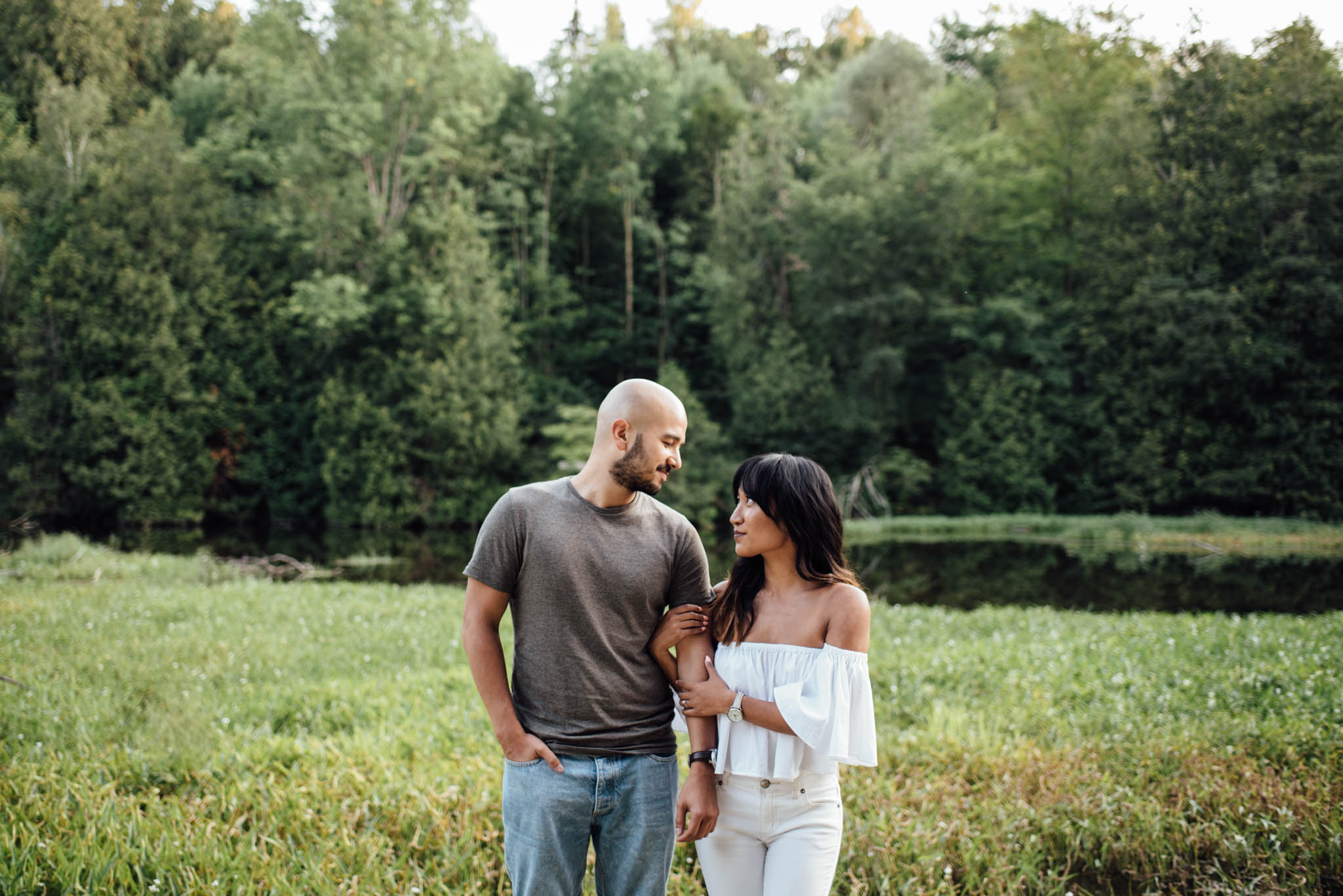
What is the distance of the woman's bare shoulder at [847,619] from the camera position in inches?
103

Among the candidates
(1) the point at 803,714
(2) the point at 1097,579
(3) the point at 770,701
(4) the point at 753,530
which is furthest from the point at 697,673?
(2) the point at 1097,579

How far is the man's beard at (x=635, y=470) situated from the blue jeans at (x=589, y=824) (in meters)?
0.79

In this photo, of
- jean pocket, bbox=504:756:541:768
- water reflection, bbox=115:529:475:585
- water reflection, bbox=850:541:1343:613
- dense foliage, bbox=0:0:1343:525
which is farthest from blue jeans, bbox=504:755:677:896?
dense foliage, bbox=0:0:1343:525

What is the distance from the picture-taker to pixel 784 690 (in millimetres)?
2588

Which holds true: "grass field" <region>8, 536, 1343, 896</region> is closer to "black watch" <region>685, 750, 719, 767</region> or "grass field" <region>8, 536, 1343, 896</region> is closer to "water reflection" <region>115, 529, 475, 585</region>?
"black watch" <region>685, 750, 719, 767</region>

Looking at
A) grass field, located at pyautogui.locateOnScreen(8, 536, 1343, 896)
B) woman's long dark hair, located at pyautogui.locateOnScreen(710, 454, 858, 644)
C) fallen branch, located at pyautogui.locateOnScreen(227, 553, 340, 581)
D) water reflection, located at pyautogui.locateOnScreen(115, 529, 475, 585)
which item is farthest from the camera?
water reflection, located at pyautogui.locateOnScreen(115, 529, 475, 585)

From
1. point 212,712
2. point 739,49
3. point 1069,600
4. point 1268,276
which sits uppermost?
point 739,49

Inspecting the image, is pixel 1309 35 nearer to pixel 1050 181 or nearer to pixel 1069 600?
pixel 1050 181

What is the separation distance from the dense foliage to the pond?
480cm

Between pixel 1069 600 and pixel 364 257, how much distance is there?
2476cm

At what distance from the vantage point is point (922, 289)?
2966 centimetres

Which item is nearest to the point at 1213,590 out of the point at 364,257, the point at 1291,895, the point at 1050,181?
the point at 1291,895

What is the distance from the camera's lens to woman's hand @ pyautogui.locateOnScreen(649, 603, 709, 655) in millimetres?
2643

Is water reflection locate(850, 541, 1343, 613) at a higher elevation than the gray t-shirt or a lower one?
lower
